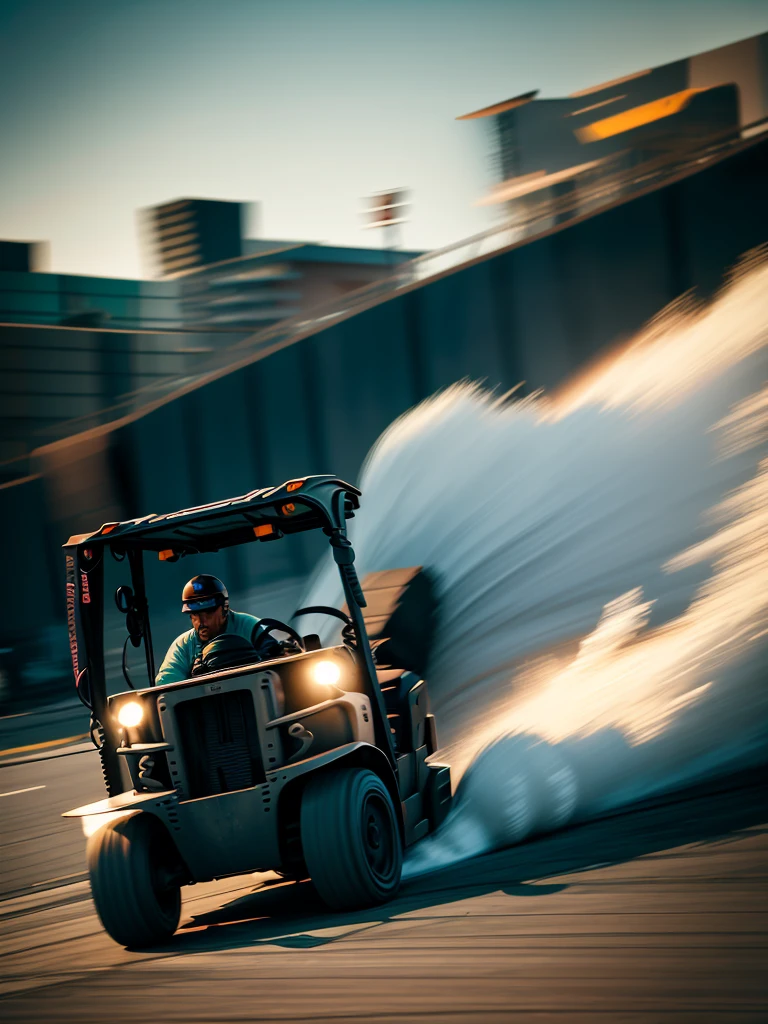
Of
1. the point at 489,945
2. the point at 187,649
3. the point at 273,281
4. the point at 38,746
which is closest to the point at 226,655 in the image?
the point at 187,649

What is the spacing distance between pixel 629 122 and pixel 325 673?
39.3ft

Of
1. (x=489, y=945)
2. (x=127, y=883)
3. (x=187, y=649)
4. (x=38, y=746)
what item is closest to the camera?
(x=489, y=945)

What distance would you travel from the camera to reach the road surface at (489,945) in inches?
118

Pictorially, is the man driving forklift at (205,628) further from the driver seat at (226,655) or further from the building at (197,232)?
the building at (197,232)

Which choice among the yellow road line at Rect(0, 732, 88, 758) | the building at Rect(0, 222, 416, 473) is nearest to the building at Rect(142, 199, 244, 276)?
the building at Rect(0, 222, 416, 473)

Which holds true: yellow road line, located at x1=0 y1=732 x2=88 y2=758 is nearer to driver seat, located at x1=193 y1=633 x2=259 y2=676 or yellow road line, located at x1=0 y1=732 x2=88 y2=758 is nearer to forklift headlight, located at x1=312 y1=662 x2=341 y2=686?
driver seat, located at x1=193 y1=633 x2=259 y2=676

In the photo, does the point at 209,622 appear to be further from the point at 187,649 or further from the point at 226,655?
the point at 226,655

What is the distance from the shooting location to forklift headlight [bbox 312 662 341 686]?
4.84 metres

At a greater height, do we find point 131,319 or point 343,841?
point 131,319

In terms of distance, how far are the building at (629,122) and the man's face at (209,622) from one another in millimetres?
10489

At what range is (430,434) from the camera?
14133 millimetres

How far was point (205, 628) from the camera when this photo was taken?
543 cm

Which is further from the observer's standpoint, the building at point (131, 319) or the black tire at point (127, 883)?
the building at point (131, 319)

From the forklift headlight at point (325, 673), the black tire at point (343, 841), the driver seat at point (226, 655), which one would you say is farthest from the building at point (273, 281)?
the black tire at point (343, 841)
